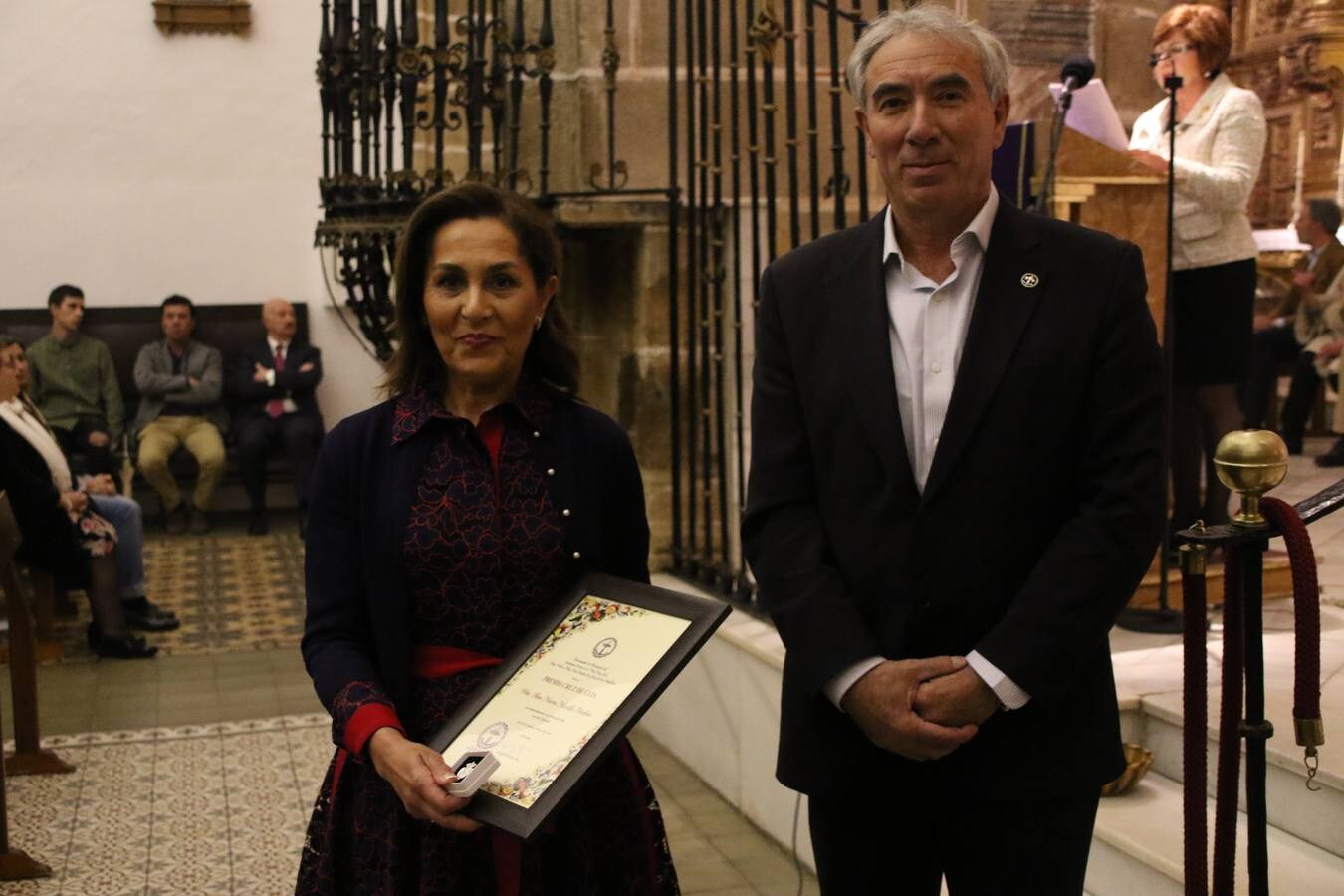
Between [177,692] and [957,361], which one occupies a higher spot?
[957,361]

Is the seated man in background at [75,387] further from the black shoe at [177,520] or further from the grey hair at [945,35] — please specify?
the grey hair at [945,35]

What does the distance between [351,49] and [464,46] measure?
51 centimetres

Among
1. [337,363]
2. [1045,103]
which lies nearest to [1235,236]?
[1045,103]

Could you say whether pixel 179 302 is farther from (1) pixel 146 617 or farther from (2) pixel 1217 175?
(2) pixel 1217 175

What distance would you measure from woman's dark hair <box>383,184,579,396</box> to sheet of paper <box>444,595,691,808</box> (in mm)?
337

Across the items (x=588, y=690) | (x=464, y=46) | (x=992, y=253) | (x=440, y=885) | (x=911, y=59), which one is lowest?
(x=440, y=885)

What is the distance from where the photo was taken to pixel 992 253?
6.30 feet

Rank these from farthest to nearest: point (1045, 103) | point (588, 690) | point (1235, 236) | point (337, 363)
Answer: point (337, 363), point (1045, 103), point (1235, 236), point (588, 690)

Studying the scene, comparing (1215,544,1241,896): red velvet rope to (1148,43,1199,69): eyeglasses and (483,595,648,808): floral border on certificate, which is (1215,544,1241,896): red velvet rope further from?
(1148,43,1199,69): eyeglasses

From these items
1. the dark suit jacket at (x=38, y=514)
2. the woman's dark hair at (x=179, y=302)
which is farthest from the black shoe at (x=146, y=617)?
the woman's dark hair at (x=179, y=302)

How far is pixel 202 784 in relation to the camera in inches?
172

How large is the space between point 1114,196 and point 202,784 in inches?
116

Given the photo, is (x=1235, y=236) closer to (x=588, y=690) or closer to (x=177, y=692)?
(x=588, y=690)

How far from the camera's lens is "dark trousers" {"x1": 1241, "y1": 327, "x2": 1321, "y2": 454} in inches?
322
